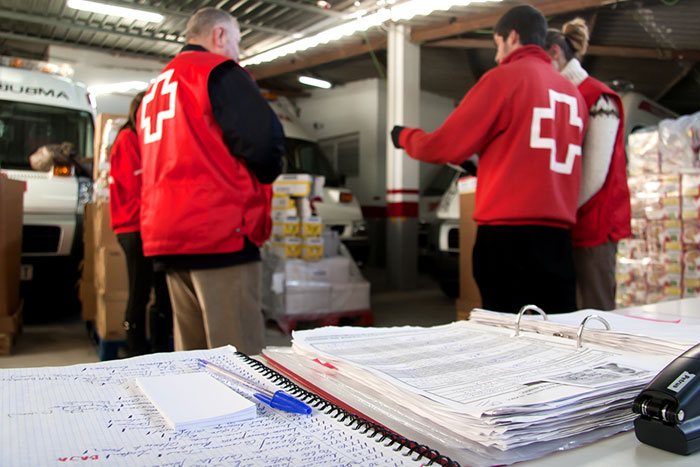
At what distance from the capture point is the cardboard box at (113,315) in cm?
381

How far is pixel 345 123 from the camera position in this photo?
438 inches

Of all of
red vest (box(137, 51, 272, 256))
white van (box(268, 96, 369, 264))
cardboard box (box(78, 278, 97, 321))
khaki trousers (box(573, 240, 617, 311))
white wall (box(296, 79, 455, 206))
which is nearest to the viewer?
red vest (box(137, 51, 272, 256))

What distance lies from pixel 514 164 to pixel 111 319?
302 cm

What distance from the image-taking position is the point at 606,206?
2.27 m

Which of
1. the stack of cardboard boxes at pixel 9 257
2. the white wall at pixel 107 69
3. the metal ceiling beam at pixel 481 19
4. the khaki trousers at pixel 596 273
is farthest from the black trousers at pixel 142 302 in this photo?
the white wall at pixel 107 69

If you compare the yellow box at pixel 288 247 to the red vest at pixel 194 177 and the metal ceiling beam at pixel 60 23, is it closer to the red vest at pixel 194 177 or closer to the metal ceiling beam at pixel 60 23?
the red vest at pixel 194 177

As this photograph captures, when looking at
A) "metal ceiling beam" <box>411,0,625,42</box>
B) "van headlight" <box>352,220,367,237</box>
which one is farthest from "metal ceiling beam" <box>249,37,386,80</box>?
"van headlight" <box>352,220,367,237</box>

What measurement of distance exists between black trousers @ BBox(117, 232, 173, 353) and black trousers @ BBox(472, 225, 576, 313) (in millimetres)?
2034

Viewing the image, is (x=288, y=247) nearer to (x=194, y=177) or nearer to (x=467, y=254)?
(x=467, y=254)

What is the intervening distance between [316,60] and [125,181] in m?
7.24

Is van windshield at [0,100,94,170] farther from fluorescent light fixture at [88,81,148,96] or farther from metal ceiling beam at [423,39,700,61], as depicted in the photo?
metal ceiling beam at [423,39,700,61]

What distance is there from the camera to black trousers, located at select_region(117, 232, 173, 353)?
10.7 feet

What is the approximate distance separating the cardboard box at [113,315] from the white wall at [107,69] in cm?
452

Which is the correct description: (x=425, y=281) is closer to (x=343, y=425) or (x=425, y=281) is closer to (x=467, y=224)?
(x=467, y=224)
